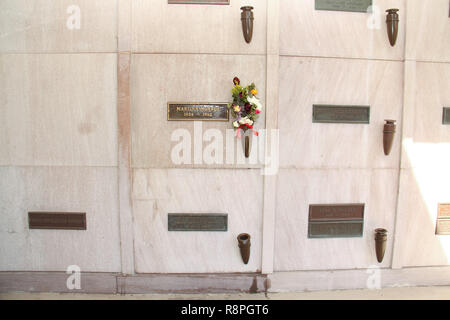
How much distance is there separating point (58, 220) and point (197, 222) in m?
1.33

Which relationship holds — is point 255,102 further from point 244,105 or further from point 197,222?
point 197,222

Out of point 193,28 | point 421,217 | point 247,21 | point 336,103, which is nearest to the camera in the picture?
point 247,21

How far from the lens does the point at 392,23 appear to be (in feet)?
8.86

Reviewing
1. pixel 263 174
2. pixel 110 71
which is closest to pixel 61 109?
pixel 110 71

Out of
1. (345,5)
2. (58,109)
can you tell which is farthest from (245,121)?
(58,109)

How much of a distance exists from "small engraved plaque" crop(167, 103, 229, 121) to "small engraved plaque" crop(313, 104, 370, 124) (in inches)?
34.2

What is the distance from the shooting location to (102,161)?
2781 millimetres

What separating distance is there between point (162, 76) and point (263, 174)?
1296mm

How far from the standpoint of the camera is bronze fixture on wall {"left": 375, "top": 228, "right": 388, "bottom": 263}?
2.84m

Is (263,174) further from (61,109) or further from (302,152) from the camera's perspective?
(61,109)

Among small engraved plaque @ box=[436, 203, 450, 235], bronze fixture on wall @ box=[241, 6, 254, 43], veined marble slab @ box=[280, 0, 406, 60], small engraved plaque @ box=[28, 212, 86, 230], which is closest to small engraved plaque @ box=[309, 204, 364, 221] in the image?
small engraved plaque @ box=[436, 203, 450, 235]

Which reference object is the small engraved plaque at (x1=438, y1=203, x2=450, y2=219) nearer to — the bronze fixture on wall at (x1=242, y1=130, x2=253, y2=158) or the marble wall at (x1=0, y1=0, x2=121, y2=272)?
the bronze fixture on wall at (x1=242, y1=130, x2=253, y2=158)

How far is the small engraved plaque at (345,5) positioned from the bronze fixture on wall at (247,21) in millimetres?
662

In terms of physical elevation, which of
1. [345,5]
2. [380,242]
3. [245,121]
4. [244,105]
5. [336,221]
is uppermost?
[345,5]
